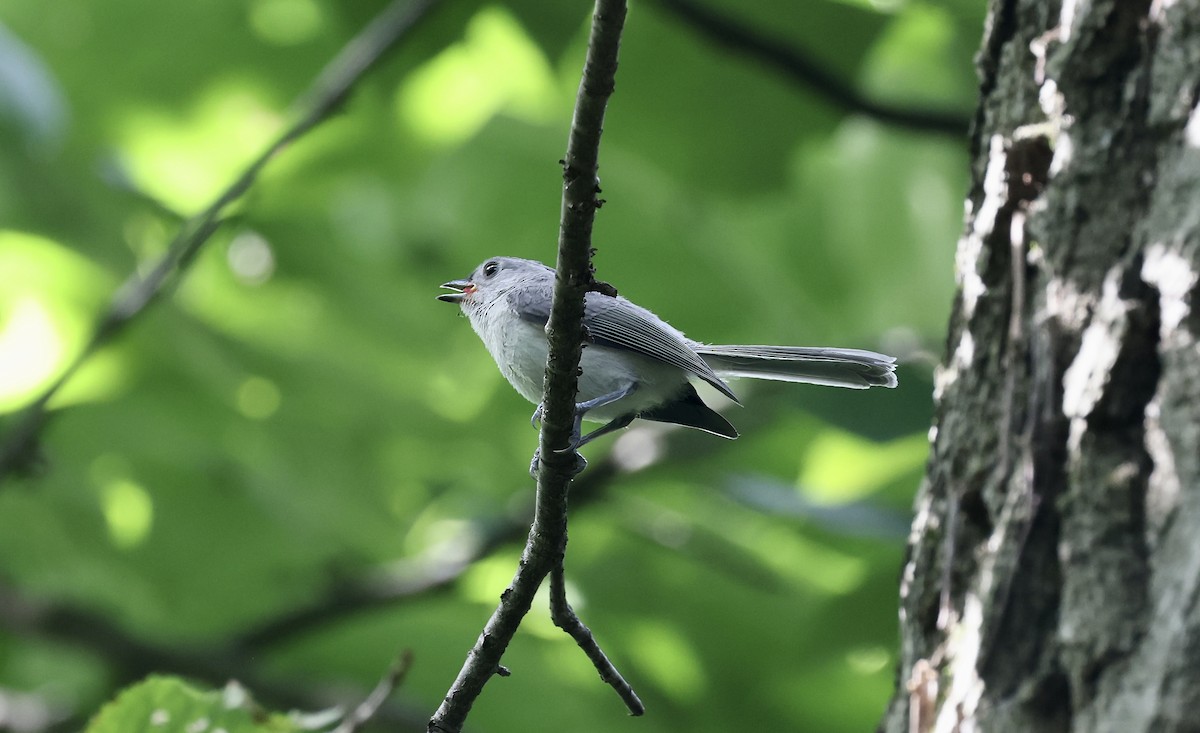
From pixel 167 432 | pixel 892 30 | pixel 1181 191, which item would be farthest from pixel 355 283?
pixel 1181 191

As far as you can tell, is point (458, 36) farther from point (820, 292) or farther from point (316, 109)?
point (820, 292)

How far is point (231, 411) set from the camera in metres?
6.48

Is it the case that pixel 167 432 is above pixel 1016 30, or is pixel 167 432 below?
above

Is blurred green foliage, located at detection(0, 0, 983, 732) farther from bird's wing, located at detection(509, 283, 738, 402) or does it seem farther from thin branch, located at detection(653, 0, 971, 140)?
bird's wing, located at detection(509, 283, 738, 402)

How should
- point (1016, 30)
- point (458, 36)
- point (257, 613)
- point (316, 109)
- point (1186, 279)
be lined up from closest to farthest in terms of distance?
point (1186, 279), point (1016, 30), point (316, 109), point (458, 36), point (257, 613)

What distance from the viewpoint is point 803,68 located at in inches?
215

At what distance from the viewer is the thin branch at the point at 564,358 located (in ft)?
5.60

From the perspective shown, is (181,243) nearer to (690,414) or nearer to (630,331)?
(630,331)

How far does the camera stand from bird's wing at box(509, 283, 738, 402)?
358cm

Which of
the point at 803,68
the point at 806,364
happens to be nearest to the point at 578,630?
the point at 806,364

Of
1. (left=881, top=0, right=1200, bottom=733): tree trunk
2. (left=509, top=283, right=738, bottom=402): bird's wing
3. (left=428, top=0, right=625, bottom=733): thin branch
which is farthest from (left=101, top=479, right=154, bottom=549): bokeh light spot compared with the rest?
(left=881, top=0, right=1200, bottom=733): tree trunk

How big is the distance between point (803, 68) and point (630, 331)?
2.39 m

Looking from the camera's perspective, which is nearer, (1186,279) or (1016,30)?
(1186,279)

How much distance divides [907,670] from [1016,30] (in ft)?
4.64
